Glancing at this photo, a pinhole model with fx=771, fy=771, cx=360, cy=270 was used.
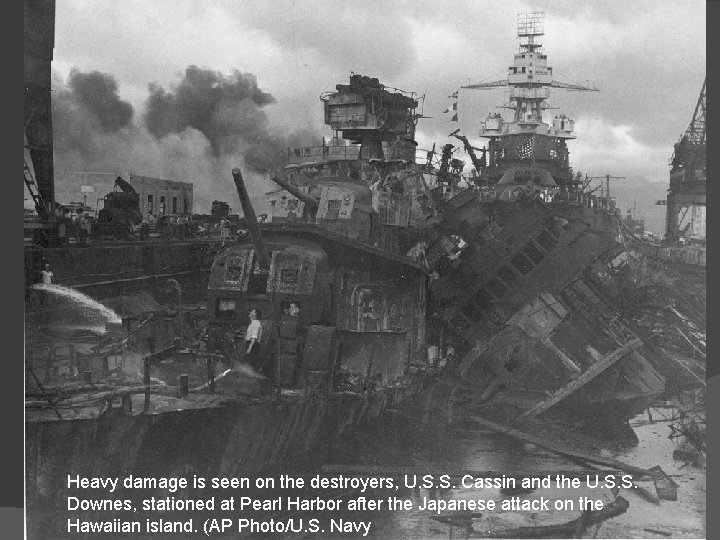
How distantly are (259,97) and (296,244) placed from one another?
104 inches

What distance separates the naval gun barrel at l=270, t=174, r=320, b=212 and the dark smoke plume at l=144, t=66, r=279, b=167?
3.79 feet

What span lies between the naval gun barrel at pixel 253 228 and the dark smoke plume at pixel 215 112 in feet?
6.10

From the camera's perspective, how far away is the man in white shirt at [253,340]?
475 inches

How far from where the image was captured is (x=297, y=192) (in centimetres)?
1555

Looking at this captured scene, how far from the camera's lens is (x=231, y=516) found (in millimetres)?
9695

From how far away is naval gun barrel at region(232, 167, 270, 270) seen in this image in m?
12.0

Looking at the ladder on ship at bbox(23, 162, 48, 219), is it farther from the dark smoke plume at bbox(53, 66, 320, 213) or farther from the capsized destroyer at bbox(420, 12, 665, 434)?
the capsized destroyer at bbox(420, 12, 665, 434)

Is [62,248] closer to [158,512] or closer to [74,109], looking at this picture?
[74,109]

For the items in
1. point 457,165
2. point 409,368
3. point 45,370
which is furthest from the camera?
point 457,165

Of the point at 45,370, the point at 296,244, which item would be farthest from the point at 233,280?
the point at 45,370

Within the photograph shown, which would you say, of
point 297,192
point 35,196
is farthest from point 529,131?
point 35,196

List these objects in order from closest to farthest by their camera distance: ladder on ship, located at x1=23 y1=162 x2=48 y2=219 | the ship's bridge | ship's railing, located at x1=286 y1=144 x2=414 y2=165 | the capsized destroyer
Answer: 1. ladder on ship, located at x1=23 y1=162 x2=48 y2=219
2. the ship's bridge
3. the capsized destroyer
4. ship's railing, located at x1=286 y1=144 x2=414 y2=165

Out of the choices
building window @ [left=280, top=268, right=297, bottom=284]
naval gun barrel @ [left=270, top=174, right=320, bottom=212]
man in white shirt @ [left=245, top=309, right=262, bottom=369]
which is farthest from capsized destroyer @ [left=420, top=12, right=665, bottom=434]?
man in white shirt @ [left=245, top=309, right=262, bottom=369]

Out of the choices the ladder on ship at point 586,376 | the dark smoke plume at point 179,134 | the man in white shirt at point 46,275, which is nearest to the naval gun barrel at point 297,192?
the dark smoke plume at point 179,134
